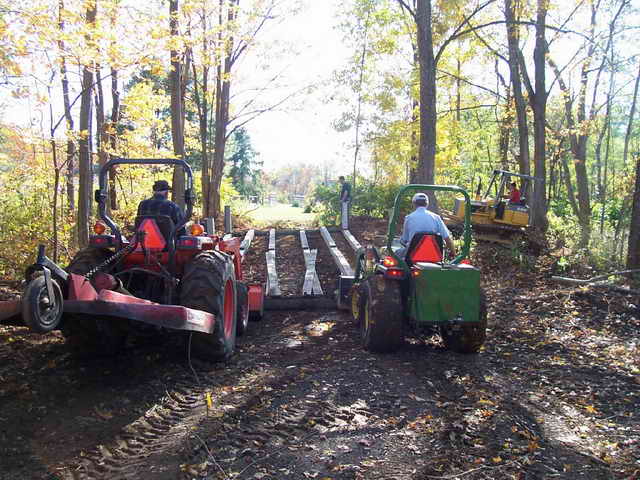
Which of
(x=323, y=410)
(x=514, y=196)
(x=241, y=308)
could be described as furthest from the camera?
(x=514, y=196)

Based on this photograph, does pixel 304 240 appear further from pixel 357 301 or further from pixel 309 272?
pixel 357 301

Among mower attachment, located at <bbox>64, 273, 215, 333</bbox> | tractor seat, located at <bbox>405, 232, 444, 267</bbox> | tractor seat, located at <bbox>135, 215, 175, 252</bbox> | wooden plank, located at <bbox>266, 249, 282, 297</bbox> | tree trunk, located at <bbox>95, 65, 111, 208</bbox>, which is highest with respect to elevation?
tree trunk, located at <bbox>95, 65, 111, 208</bbox>

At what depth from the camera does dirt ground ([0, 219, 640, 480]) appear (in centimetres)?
353

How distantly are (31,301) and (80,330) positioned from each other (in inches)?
74.6

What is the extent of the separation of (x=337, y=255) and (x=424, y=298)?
6135 mm

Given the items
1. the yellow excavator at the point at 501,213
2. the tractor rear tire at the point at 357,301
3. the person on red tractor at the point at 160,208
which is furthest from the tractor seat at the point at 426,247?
the yellow excavator at the point at 501,213

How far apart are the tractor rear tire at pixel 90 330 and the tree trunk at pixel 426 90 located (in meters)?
9.12

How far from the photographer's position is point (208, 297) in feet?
17.4

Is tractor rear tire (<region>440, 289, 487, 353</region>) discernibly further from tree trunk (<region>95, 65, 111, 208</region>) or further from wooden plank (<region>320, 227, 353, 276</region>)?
tree trunk (<region>95, 65, 111, 208</region>)

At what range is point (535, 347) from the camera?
702 centimetres

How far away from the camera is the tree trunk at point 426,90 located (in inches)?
514

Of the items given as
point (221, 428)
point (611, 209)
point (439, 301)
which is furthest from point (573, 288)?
point (611, 209)

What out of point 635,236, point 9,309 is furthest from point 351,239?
point 9,309

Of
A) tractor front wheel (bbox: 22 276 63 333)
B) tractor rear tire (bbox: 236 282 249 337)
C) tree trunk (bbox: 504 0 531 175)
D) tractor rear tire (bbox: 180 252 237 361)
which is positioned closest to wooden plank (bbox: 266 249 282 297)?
tractor rear tire (bbox: 236 282 249 337)
